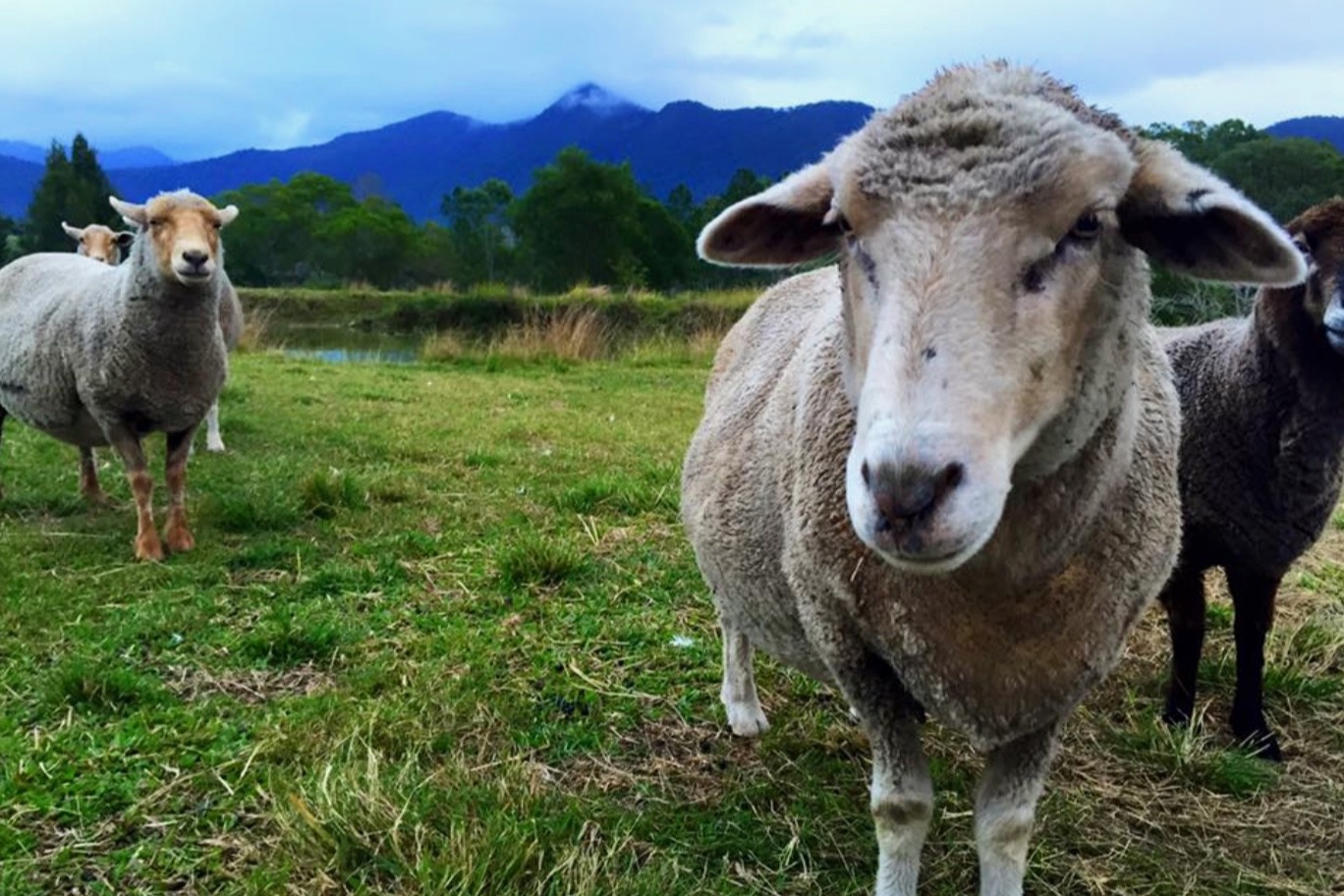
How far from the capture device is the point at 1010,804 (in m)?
2.36

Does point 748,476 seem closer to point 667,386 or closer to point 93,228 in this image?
point 93,228

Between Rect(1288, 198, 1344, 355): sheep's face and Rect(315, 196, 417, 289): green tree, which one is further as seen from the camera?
Rect(315, 196, 417, 289): green tree

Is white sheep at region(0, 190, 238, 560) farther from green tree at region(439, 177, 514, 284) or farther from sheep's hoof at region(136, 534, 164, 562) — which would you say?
green tree at region(439, 177, 514, 284)

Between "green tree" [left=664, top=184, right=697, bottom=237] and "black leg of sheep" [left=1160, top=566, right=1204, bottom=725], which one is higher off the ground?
"green tree" [left=664, top=184, right=697, bottom=237]

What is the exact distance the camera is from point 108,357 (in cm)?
544

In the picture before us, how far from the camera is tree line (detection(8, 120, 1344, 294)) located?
5197cm

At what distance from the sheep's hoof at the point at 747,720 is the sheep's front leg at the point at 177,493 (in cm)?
334

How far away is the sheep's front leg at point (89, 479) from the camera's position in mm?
6289

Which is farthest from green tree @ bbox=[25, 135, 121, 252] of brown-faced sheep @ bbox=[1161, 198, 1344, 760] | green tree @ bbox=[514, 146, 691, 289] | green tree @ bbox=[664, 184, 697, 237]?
brown-faced sheep @ bbox=[1161, 198, 1344, 760]

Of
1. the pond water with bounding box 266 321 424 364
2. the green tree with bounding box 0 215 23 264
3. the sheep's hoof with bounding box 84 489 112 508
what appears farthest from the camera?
the green tree with bounding box 0 215 23 264

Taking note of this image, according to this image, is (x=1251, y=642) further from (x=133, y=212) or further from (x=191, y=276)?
(x=133, y=212)

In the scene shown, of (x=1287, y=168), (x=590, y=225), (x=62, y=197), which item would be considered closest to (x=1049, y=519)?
(x=1287, y=168)

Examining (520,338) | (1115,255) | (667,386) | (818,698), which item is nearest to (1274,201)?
(667,386)

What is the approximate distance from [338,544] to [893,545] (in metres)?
4.48
